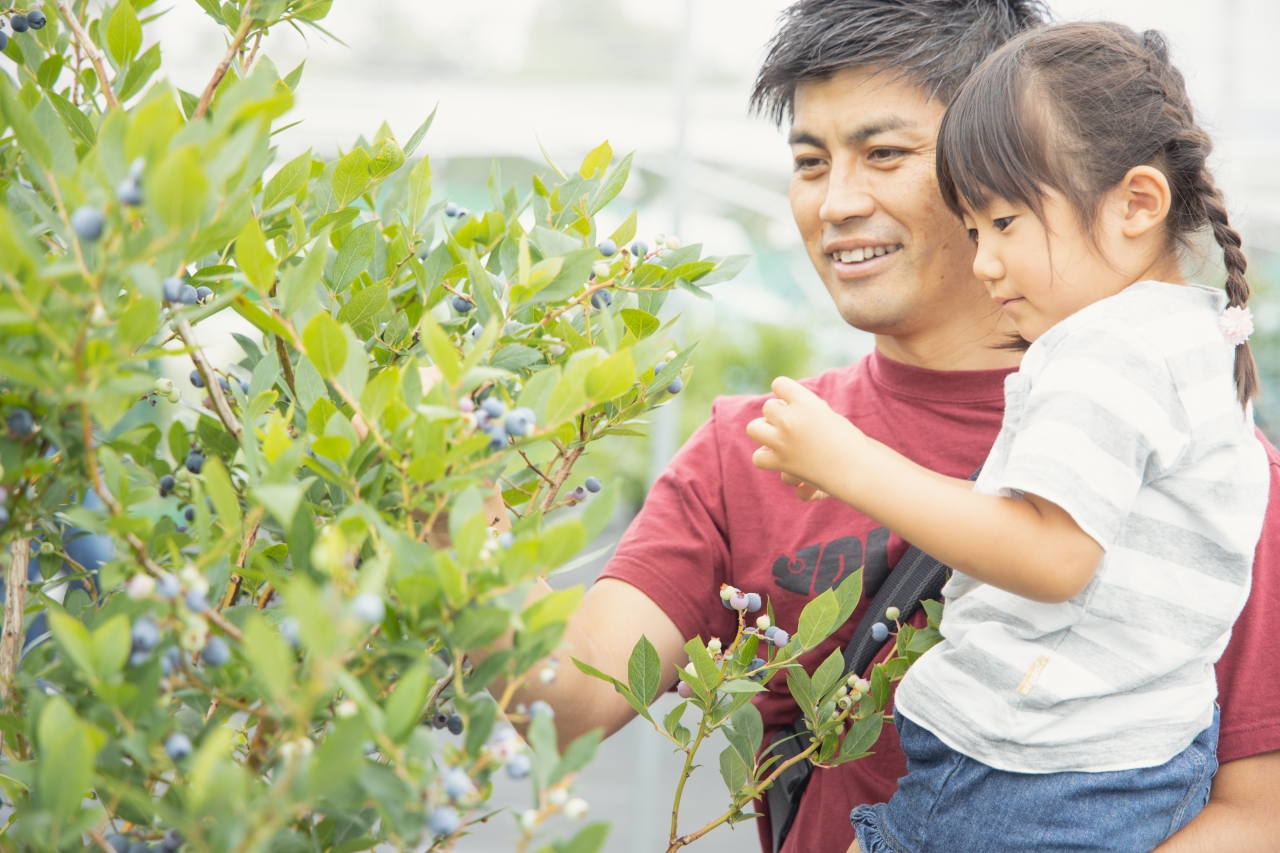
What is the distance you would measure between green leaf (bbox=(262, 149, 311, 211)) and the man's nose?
939 millimetres

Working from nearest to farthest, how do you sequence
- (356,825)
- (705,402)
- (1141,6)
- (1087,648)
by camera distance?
(356,825)
(1087,648)
(1141,6)
(705,402)

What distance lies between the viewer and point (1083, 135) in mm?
1161

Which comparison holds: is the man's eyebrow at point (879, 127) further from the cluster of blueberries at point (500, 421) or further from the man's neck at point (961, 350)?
the cluster of blueberries at point (500, 421)

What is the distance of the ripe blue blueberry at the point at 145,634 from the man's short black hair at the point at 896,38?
1.40 m

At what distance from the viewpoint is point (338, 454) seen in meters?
0.68

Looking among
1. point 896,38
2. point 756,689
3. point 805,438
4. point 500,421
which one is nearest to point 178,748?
point 500,421

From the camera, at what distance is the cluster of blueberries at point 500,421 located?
68cm

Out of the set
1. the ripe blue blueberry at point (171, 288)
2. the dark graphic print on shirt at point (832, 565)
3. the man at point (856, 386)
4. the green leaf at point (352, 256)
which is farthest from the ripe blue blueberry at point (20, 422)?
the dark graphic print on shirt at point (832, 565)

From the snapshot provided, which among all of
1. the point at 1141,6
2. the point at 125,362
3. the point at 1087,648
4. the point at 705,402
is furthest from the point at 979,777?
the point at 705,402

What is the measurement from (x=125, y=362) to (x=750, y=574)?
1176mm

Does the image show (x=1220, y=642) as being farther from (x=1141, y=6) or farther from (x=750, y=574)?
(x=1141, y=6)

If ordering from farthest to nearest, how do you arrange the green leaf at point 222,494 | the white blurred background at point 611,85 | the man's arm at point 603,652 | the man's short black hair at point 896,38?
the white blurred background at point 611,85, the man's short black hair at point 896,38, the man's arm at point 603,652, the green leaf at point 222,494

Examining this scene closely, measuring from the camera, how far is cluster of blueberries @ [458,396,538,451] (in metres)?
0.68

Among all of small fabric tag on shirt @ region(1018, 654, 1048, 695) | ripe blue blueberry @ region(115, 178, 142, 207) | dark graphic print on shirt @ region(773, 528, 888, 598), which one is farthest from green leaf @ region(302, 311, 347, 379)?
dark graphic print on shirt @ region(773, 528, 888, 598)
